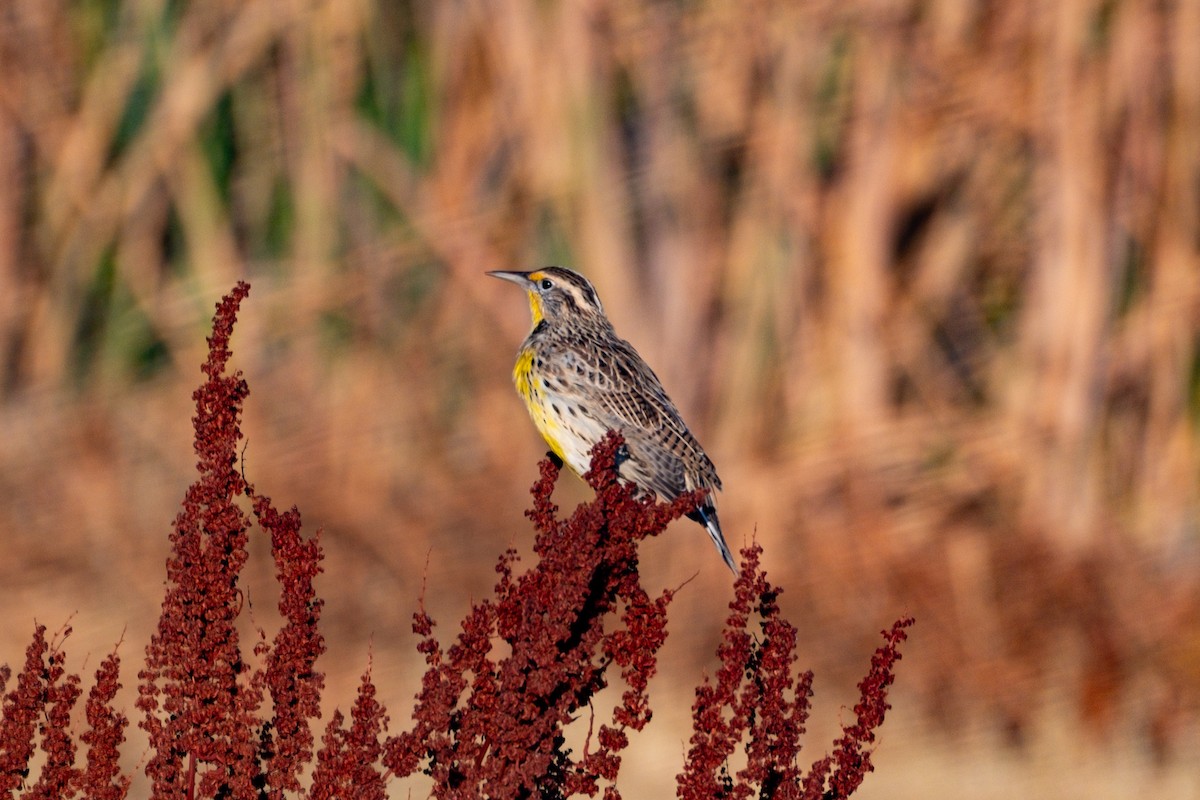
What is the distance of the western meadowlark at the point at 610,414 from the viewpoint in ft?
13.3

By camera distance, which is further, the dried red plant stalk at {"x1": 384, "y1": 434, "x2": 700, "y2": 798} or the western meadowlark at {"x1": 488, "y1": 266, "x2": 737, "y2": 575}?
the western meadowlark at {"x1": 488, "y1": 266, "x2": 737, "y2": 575}

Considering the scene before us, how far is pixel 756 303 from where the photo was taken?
17.2 feet

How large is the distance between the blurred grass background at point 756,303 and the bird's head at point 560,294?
59 centimetres

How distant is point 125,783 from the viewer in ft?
7.61

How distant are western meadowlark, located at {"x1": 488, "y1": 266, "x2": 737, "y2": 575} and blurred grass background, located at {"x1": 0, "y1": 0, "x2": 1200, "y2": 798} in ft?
3.14

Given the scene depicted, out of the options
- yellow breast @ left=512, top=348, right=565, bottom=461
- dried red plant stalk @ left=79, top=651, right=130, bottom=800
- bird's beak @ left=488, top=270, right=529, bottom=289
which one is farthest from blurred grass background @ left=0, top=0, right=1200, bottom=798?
dried red plant stalk @ left=79, top=651, right=130, bottom=800

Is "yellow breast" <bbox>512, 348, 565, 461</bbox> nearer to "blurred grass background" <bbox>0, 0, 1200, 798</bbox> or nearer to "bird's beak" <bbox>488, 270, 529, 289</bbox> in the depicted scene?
"bird's beak" <bbox>488, 270, 529, 289</bbox>

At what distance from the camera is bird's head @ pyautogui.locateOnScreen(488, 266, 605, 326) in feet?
14.8

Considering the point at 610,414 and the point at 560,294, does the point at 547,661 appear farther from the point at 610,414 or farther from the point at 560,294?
the point at 560,294

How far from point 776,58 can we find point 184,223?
1707 millimetres

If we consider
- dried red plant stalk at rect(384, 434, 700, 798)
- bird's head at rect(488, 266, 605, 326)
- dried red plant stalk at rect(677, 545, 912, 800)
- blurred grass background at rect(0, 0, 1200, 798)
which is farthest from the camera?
blurred grass background at rect(0, 0, 1200, 798)

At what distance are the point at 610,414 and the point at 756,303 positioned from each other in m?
1.27

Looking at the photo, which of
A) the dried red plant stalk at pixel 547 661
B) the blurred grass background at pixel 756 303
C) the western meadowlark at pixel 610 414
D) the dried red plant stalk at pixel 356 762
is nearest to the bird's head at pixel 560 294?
the western meadowlark at pixel 610 414

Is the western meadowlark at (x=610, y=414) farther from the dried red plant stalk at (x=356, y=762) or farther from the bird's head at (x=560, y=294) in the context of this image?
the dried red plant stalk at (x=356, y=762)
